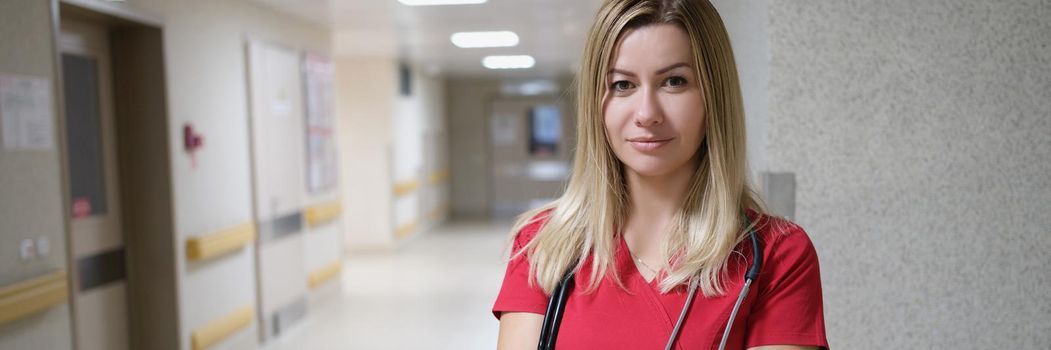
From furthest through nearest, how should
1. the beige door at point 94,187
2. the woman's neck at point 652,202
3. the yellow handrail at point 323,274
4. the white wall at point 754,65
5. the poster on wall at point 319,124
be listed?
1. the yellow handrail at point 323,274
2. the poster on wall at point 319,124
3. the beige door at point 94,187
4. the white wall at point 754,65
5. the woman's neck at point 652,202

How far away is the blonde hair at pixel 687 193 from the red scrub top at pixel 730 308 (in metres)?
0.02

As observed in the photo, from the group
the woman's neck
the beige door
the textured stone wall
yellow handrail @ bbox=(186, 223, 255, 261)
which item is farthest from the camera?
yellow handrail @ bbox=(186, 223, 255, 261)

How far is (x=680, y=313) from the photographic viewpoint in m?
1.12

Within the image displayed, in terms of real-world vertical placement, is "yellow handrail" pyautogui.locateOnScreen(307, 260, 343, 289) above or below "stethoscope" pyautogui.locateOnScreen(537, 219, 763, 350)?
below

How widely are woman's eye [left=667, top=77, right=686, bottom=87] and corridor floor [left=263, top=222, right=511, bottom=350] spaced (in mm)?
3789

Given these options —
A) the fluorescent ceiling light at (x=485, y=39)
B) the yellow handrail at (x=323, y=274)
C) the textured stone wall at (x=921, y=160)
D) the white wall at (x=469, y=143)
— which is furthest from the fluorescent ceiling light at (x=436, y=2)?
the white wall at (x=469, y=143)

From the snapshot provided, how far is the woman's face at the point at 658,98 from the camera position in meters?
1.11

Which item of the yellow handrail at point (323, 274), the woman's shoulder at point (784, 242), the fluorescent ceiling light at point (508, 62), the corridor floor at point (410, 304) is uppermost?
the fluorescent ceiling light at point (508, 62)

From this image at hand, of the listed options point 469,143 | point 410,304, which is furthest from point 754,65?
point 469,143

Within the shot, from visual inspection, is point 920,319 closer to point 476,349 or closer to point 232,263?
point 476,349

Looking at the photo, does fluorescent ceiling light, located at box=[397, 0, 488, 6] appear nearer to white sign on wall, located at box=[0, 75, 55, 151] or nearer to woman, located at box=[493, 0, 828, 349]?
white sign on wall, located at box=[0, 75, 55, 151]

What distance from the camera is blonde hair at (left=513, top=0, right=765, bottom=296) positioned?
1.12m

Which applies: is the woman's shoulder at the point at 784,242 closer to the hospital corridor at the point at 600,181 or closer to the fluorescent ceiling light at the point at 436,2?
the hospital corridor at the point at 600,181

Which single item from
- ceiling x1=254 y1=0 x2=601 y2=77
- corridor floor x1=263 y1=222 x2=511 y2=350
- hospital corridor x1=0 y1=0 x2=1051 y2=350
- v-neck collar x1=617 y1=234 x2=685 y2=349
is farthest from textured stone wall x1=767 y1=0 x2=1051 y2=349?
corridor floor x1=263 y1=222 x2=511 y2=350
